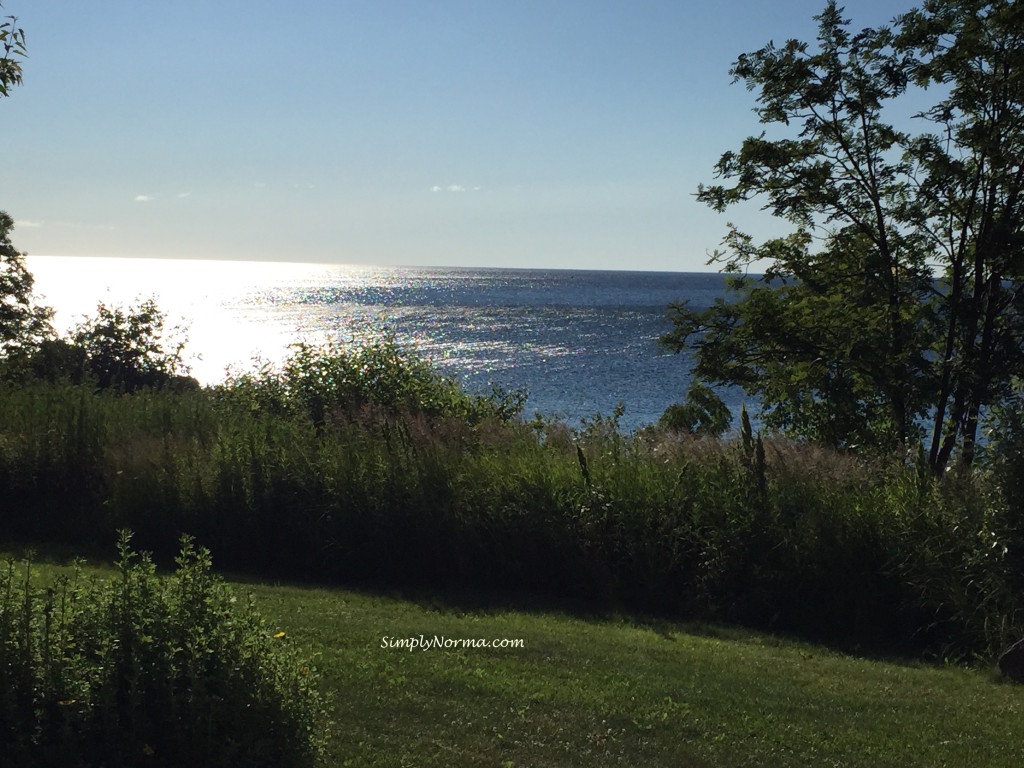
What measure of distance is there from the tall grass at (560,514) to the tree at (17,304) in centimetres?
1831

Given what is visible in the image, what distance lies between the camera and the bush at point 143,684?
4141mm

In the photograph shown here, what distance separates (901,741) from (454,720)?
269cm

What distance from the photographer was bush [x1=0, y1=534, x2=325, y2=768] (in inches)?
163

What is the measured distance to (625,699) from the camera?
6086mm

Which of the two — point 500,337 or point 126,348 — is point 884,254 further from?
point 500,337

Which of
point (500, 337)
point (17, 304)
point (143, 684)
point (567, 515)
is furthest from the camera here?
point (500, 337)

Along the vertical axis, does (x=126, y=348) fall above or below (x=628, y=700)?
above

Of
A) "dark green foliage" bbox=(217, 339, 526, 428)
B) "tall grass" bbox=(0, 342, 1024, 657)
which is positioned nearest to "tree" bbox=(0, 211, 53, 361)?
"dark green foliage" bbox=(217, 339, 526, 428)

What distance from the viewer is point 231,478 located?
34.8 ft

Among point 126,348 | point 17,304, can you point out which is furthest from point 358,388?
point 17,304

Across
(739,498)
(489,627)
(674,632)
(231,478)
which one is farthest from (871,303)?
(231,478)

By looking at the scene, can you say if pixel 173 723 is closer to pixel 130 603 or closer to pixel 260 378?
pixel 130 603

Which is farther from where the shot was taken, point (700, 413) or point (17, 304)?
point (17, 304)

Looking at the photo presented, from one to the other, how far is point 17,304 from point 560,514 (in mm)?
25361
